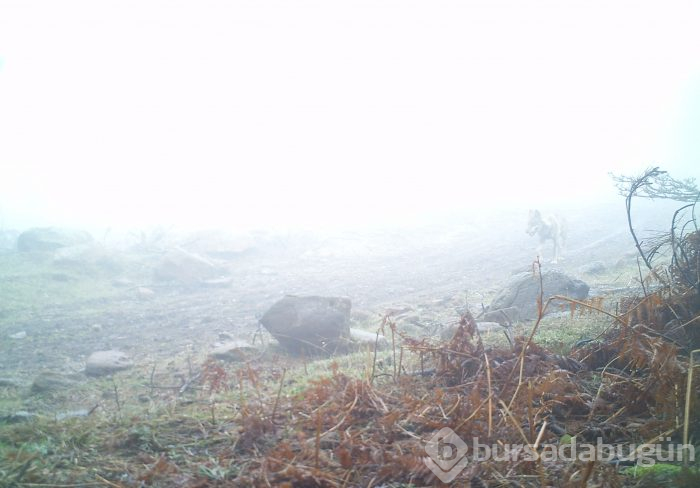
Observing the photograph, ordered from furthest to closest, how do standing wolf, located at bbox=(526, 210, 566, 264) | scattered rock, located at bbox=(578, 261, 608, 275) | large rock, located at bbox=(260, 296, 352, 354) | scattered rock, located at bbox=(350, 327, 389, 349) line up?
standing wolf, located at bbox=(526, 210, 566, 264) → scattered rock, located at bbox=(578, 261, 608, 275) → large rock, located at bbox=(260, 296, 352, 354) → scattered rock, located at bbox=(350, 327, 389, 349)

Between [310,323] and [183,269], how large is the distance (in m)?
10.8

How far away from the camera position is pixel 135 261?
1869 cm

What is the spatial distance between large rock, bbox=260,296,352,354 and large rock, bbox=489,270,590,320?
3.22 metres

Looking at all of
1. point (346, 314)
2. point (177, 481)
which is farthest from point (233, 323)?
point (177, 481)

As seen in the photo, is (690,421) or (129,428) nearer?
(690,421)

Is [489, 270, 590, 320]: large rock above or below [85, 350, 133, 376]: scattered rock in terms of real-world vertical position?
above

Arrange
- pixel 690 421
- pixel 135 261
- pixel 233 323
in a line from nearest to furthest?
pixel 690 421
pixel 233 323
pixel 135 261

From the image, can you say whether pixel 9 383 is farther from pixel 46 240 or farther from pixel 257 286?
pixel 46 240

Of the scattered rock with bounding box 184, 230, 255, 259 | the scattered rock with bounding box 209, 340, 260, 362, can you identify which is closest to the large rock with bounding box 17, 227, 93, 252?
the scattered rock with bounding box 184, 230, 255, 259

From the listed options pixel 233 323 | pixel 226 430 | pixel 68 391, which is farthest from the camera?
pixel 233 323

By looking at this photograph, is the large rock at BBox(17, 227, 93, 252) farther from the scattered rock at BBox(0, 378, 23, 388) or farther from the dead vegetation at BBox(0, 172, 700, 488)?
the dead vegetation at BBox(0, 172, 700, 488)

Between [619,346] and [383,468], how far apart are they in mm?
2155

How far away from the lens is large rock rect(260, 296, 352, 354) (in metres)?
7.73

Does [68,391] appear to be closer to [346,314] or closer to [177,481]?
[346,314]
